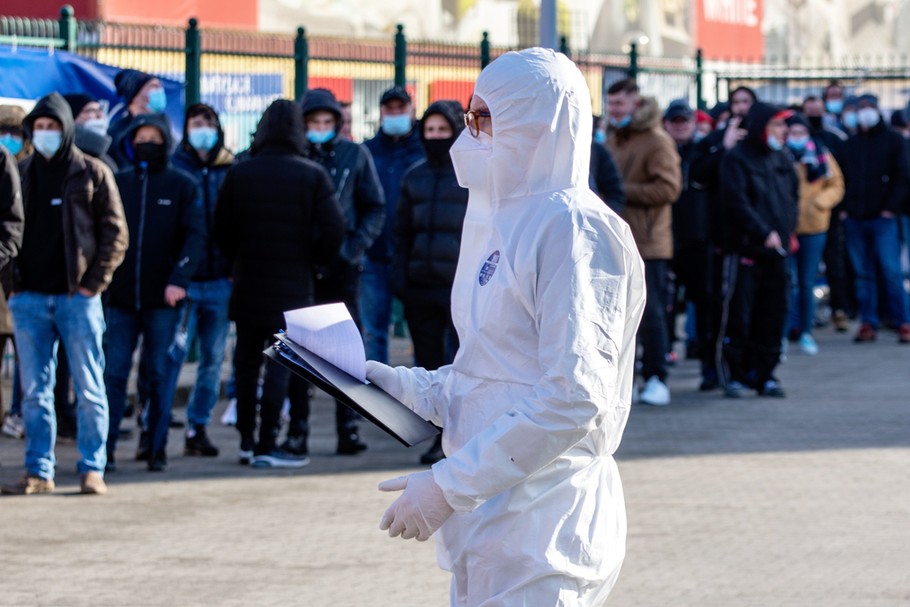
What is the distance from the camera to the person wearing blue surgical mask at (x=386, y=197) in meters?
11.5

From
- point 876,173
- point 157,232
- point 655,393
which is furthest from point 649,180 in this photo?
point 876,173

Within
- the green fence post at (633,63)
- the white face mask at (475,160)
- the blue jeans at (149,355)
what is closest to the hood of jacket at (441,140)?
the blue jeans at (149,355)

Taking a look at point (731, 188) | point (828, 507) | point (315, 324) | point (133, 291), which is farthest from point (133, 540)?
point (731, 188)

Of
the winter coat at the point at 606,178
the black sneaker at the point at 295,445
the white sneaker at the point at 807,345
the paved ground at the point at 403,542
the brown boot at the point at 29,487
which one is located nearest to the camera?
the paved ground at the point at 403,542

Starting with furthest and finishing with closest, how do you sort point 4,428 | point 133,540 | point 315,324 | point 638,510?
1. point 4,428
2. point 638,510
3. point 133,540
4. point 315,324

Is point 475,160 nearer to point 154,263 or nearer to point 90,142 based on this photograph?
point 154,263

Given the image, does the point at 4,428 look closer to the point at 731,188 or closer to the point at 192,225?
the point at 192,225

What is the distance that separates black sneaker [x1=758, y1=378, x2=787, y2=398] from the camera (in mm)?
13016

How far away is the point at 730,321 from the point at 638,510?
4532mm

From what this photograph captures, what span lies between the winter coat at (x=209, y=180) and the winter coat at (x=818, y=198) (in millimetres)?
6248

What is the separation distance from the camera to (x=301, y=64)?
14.7m

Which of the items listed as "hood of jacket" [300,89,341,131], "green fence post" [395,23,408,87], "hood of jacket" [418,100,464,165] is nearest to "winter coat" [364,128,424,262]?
"hood of jacket" [300,89,341,131]

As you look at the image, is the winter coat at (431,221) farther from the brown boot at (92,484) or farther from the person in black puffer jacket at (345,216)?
the brown boot at (92,484)

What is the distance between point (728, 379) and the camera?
520 inches
